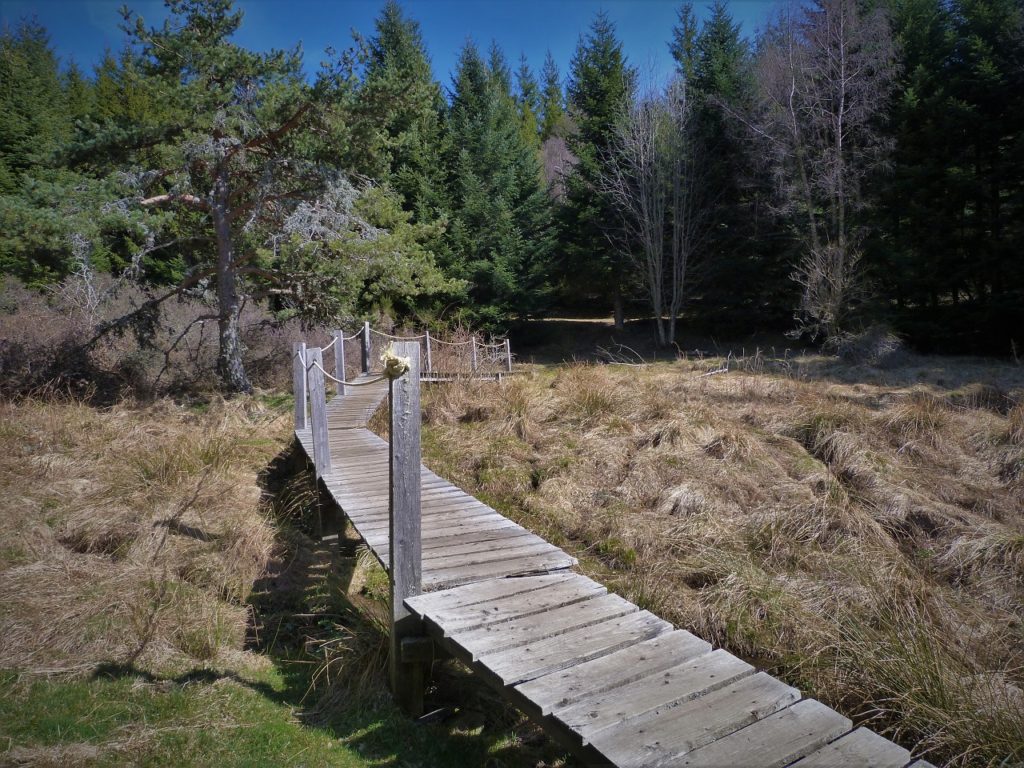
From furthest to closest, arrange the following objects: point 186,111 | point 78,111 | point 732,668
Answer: point 78,111 < point 186,111 < point 732,668

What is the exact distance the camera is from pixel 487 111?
22.6 m

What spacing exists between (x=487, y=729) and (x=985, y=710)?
2565mm

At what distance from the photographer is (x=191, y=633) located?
450 cm

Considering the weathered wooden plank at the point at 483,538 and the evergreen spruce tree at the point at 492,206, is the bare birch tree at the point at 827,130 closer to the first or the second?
the evergreen spruce tree at the point at 492,206

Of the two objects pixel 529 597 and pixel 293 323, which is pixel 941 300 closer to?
pixel 293 323

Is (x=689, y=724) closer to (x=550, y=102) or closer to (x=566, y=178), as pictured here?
(x=566, y=178)

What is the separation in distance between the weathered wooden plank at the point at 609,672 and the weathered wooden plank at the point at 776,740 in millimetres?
520

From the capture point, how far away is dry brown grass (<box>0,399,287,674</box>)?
4344mm

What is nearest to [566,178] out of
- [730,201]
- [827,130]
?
[730,201]

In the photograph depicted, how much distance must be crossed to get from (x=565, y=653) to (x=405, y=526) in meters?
1.18

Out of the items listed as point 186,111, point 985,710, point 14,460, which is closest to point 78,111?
point 186,111

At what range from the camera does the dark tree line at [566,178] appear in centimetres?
1033

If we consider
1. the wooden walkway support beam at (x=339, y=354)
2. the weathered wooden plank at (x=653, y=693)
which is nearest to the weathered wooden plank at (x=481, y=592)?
the weathered wooden plank at (x=653, y=693)

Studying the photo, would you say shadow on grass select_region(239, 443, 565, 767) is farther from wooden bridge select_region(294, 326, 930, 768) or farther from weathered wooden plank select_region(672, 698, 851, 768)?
weathered wooden plank select_region(672, 698, 851, 768)
